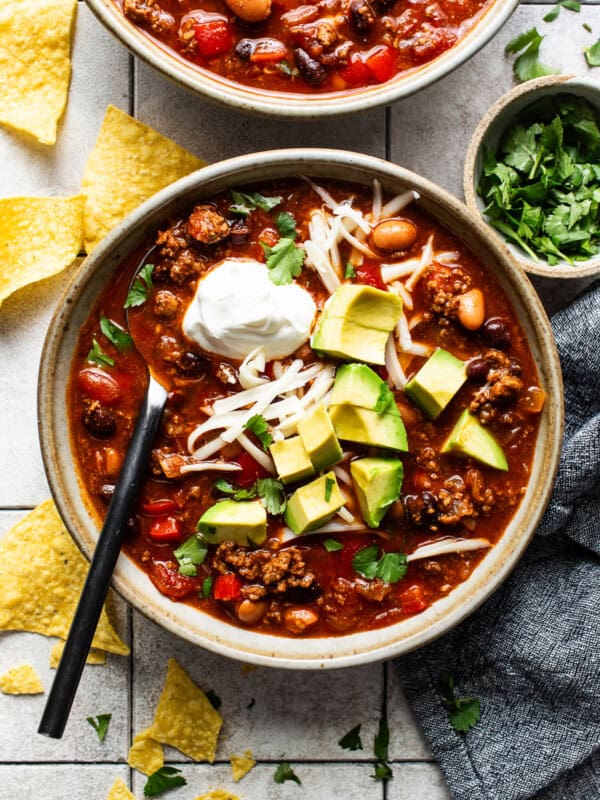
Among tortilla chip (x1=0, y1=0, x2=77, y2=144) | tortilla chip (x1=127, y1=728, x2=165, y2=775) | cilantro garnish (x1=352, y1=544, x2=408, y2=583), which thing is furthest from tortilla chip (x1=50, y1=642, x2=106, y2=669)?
tortilla chip (x1=0, y1=0, x2=77, y2=144)

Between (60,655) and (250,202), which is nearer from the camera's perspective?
(250,202)

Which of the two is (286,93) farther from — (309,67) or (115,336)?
(115,336)

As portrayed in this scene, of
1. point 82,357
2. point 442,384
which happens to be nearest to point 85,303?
point 82,357

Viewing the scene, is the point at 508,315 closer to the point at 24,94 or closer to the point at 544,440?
the point at 544,440

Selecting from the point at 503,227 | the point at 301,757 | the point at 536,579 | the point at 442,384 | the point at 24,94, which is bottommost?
the point at 301,757

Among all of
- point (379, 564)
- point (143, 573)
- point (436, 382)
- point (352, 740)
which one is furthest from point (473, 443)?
point (352, 740)
